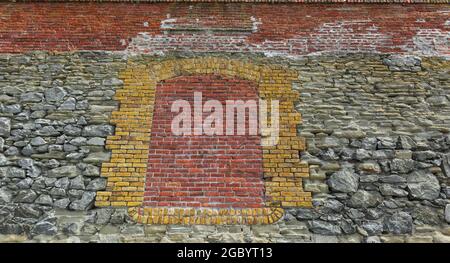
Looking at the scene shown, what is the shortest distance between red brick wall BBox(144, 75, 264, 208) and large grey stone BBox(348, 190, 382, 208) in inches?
42.4

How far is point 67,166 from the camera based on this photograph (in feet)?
15.3

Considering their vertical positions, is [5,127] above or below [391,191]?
above

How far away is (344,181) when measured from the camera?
14.9ft

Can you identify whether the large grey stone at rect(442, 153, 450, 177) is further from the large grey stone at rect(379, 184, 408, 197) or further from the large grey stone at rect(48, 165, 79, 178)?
the large grey stone at rect(48, 165, 79, 178)

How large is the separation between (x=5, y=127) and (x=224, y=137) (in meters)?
2.86

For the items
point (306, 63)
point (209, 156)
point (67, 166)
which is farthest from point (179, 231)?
point (306, 63)

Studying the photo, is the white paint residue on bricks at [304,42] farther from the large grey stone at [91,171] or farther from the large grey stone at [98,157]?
the large grey stone at [91,171]

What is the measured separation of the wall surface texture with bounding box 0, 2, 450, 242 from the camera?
4.34 metres

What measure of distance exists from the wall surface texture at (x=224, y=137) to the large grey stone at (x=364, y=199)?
0.02 metres

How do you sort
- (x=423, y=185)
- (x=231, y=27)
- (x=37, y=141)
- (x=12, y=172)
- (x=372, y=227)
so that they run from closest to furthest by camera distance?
(x=372, y=227) < (x=423, y=185) < (x=12, y=172) < (x=37, y=141) < (x=231, y=27)

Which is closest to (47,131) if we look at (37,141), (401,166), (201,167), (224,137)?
(37,141)

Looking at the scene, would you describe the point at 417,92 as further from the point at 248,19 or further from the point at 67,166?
the point at 67,166

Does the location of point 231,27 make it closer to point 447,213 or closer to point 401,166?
point 401,166

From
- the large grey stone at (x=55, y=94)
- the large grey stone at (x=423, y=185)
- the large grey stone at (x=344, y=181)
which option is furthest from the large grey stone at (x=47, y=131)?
the large grey stone at (x=423, y=185)
